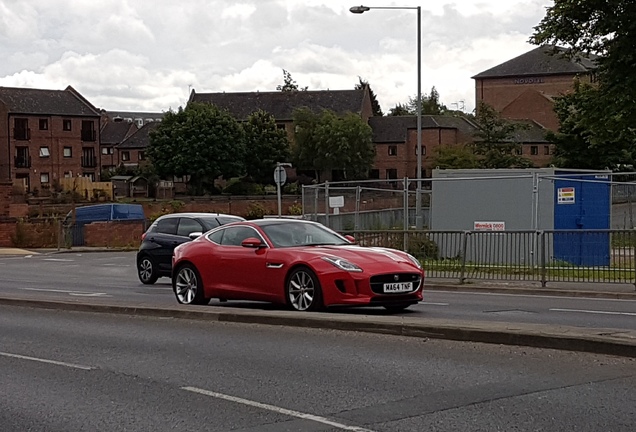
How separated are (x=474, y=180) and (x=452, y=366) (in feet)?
57.2

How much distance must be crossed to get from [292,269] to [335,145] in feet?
234

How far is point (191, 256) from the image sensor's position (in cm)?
1512

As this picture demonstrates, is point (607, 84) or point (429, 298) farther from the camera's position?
point (607, 84)

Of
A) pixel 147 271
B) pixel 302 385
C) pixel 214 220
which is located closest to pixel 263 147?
pixel 214 220

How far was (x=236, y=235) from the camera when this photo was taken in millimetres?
14648

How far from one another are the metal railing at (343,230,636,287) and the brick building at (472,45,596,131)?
77700 millimetres

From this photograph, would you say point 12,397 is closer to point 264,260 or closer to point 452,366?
point 452,366

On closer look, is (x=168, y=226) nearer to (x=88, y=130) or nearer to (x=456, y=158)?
(x=456, y=158)

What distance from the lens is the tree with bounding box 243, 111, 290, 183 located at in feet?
280

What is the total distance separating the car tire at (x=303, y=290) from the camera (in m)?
13.0

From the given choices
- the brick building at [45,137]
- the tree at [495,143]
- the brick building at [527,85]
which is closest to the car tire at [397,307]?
the tree at [495,143]

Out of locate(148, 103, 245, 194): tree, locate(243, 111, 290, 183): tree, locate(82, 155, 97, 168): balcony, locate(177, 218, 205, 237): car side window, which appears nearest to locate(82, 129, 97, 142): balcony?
locate(82, 155, 97, 168): balcony

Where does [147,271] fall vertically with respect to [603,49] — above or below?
below

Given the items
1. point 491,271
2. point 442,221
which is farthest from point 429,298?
point 442,221
